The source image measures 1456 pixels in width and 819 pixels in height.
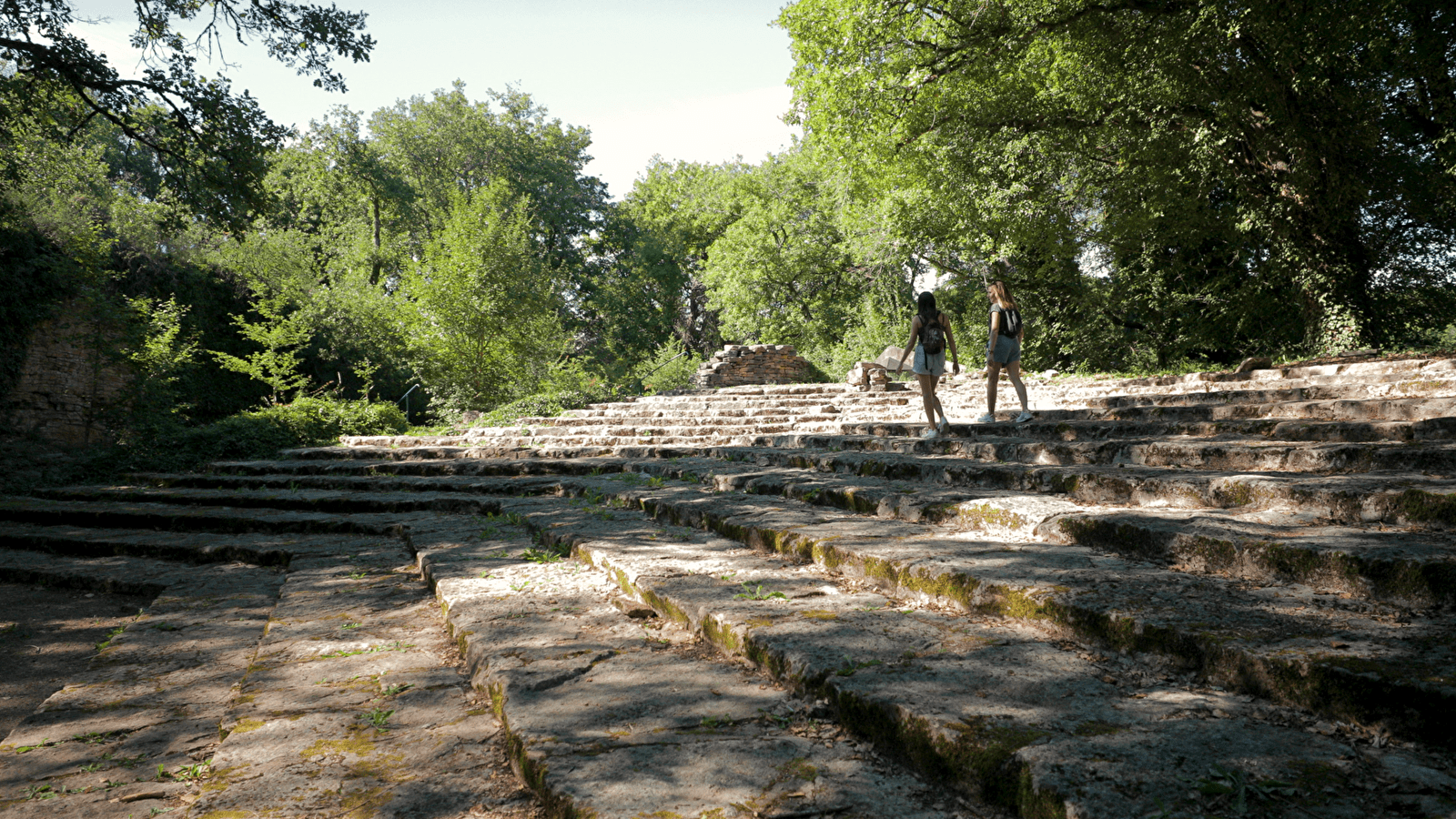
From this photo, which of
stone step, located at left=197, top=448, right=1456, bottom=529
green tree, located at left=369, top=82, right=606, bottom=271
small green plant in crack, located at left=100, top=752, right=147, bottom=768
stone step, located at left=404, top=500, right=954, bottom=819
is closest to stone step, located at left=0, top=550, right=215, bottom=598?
stone step, located at left=197, top=448, right=1456, bottom=529

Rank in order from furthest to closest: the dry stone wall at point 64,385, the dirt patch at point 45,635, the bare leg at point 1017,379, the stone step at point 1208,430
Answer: the dry stone wall at point 64,385 < the bare leg at point 1017,379 < the stone step at point 1208,430 < the dirt patch at point 45,635

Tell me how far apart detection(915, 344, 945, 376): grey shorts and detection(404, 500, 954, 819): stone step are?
4.71m

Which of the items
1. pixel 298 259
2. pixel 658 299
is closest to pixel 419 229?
pixel 298 259

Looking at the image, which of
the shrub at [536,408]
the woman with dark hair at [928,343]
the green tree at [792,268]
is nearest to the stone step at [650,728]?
the woman with dark hair at [928,343]

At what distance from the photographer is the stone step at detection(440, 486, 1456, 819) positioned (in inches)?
48.3

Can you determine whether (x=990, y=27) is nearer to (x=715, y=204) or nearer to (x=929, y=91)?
(x=929, y=91)

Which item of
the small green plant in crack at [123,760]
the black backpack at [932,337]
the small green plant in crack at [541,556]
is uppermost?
the black backpack at [932,337]

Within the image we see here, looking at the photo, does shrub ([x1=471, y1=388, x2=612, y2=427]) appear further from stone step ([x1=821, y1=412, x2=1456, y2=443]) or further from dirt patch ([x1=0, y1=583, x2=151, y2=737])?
dirt patch ([x1=0, y1=583, x2=151, y2=737])

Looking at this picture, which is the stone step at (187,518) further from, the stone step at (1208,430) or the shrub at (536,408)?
the shrub at (536,408)

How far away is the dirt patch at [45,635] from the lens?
315cm

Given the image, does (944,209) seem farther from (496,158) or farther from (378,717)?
(496,158)

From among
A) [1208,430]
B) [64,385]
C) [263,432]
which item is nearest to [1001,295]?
[1208,430]

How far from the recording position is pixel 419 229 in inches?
1086

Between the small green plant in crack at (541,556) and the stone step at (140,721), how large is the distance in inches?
52.1
